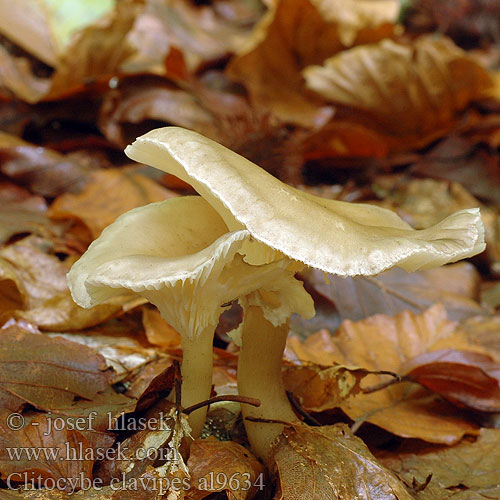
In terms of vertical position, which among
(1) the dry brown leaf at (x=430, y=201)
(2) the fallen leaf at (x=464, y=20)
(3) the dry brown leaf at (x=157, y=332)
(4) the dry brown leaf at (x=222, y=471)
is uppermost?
(4) the dry brown leaf at (x=222, y=471)

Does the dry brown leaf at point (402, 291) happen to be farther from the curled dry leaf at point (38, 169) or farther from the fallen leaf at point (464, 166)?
the curled dry leaf at point (38, 169)

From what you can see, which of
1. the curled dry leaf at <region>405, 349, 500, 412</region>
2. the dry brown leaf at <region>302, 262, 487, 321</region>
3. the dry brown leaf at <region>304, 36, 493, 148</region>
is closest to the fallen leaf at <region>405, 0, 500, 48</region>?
the dry brown leaf at <region>304, 36, 493, 148</region>

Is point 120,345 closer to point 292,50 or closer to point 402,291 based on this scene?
point 402,291

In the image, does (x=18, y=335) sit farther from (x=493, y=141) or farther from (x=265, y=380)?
(x=493, y=141)

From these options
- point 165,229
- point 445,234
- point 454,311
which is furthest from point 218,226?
point 454,311

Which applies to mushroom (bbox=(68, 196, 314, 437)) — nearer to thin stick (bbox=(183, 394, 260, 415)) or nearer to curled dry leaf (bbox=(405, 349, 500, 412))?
thin stick (bbox=(183, 394, 260, 415))

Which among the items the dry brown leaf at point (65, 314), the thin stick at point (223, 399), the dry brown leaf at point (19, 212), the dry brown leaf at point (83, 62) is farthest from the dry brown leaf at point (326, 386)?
the dry brown leaf at point (83, 62)
